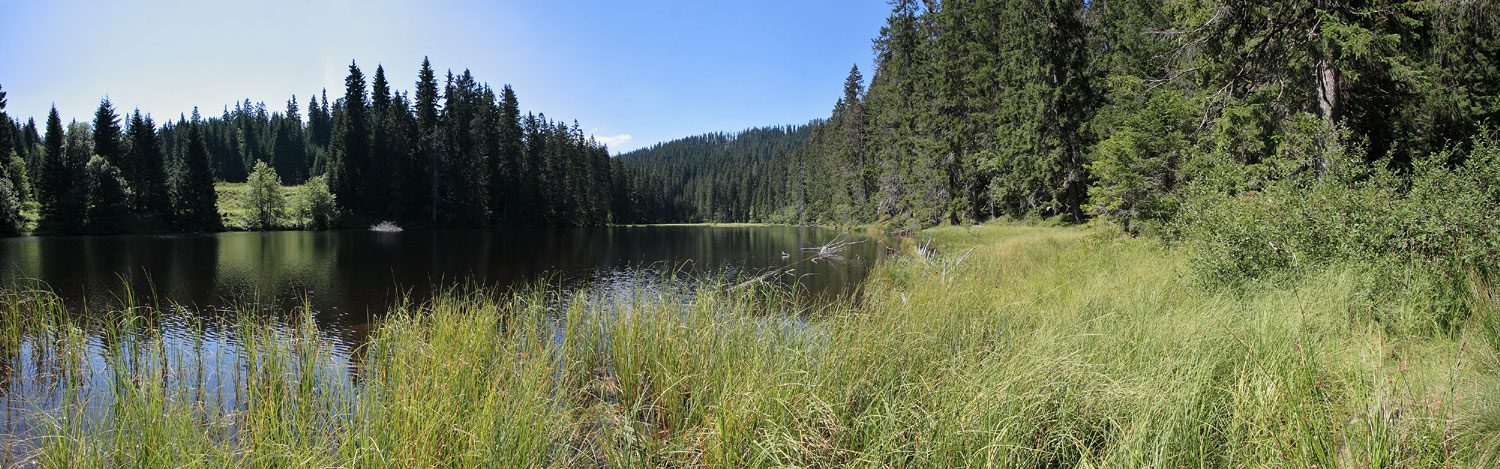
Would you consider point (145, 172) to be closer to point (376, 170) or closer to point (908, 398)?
point (376, 170)

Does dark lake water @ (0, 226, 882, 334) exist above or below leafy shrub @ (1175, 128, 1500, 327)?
below

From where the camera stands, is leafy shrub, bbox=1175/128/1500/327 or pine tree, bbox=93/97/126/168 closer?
leafy shrub, bbox=1175/128/1500/327

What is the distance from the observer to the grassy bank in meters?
2.47

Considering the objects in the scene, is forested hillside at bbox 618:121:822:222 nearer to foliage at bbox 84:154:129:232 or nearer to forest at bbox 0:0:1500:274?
forest at bbox 0:0:1500:274

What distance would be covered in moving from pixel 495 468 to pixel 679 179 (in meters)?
140

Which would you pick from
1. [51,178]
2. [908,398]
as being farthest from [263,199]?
[908,398]

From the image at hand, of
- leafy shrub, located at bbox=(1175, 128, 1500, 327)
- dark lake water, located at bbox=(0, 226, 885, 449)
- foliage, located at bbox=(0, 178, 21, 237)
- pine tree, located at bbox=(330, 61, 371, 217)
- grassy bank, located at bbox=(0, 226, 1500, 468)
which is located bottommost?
dark lake water, located at bbox=(0, 226, 885, 449)

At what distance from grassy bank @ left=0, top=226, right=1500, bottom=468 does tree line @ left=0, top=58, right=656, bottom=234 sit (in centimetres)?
4869

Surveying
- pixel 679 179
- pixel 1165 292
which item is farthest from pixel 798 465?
pixel 679 179

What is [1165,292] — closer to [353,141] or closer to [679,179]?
[353,141]

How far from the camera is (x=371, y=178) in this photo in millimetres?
50906

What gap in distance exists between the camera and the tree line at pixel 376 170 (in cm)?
3959

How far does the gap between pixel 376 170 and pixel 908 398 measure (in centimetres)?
5887

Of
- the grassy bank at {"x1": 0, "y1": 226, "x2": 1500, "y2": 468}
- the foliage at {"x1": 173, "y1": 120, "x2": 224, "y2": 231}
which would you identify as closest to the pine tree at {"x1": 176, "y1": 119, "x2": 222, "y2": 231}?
the foliage at {"x1": 173, "y1": 120, "x2": 224, "y2": 231}
